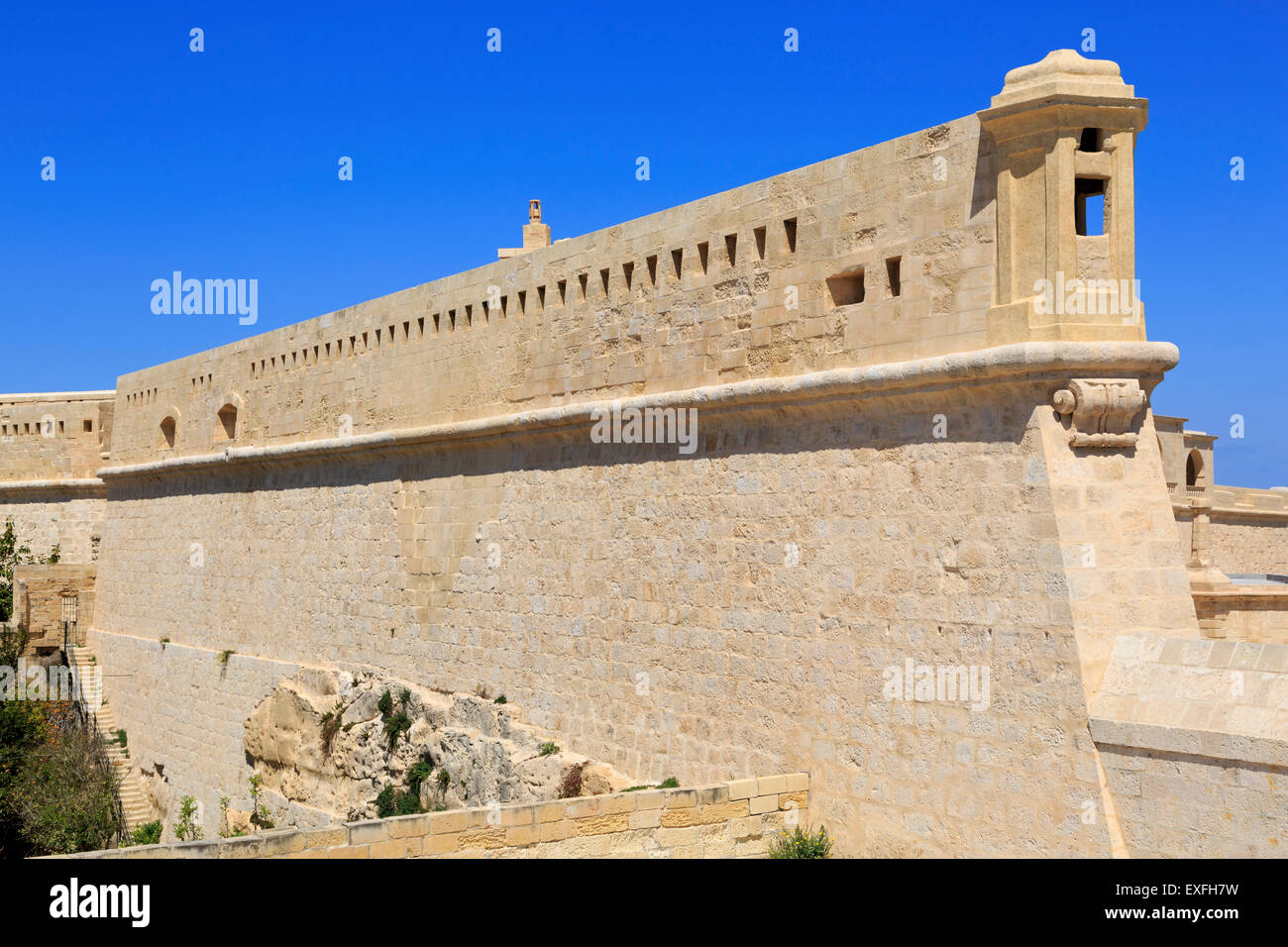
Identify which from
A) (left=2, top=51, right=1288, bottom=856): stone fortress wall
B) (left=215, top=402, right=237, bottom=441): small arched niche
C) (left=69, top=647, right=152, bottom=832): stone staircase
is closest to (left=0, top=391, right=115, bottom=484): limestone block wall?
(left=69, top=647, right=152, bottom=832): stone staircase

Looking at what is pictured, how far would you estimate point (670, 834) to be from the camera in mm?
7484

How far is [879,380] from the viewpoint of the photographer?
7.22 meters

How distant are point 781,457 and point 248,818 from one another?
351 inches

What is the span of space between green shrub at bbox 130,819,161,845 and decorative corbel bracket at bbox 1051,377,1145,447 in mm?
14343

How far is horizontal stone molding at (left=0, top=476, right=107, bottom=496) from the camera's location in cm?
2402

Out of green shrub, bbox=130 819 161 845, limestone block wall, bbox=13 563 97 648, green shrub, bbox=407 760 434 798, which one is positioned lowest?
green shrub, bbox=130 819 161 845

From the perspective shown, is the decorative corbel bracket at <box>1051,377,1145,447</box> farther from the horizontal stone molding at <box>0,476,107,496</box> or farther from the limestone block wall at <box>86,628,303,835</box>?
the horizontal stone molding at <box>0,476,107,496</box>

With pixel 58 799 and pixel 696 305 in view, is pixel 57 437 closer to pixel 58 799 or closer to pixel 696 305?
pixel 58 799

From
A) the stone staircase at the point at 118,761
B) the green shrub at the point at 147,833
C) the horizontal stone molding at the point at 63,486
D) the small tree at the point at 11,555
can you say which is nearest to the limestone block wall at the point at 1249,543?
the green shrub at the point at 147,833

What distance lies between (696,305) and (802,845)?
3.89 metres

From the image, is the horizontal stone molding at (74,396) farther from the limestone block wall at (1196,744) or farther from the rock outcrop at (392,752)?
the limestone block wall at (1196,744)

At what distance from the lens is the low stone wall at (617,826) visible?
703cm

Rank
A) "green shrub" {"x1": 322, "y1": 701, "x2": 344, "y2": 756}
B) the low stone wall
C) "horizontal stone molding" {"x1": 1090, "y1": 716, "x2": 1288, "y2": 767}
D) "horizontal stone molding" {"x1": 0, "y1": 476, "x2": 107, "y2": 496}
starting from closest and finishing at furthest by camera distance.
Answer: "horizontal stone molding" {"x1": 1090, "y1": 716, "x2": 1288, "y2": 767} < the low stone wall < "green shrub" {"x1": 322, "y1": 701, "x2": 344, "y2": 756} < "horizontal stone molding" {"x1": 0, "y1": 476, "x2": 107, "y2": 496}
